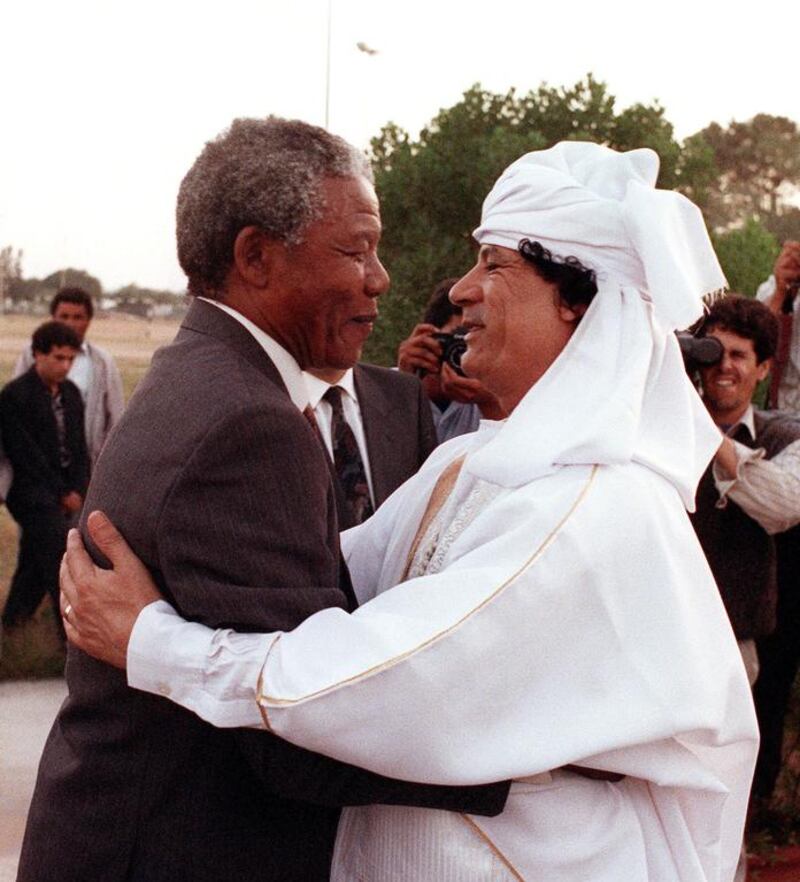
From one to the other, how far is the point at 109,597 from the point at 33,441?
521 cm

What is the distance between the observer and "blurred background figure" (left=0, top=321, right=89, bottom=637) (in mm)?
7199

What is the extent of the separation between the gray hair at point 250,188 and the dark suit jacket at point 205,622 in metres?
0.15

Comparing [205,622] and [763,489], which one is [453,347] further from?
[205,622]

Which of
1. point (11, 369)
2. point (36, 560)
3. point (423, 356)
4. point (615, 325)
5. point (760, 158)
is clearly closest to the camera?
point (615, 325)

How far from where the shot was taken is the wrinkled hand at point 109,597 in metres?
2.18

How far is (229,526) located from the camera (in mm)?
2098

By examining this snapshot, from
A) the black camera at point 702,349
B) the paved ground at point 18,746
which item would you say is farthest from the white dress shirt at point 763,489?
the paved ground at point 18,746

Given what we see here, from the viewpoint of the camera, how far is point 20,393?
23.7 ft

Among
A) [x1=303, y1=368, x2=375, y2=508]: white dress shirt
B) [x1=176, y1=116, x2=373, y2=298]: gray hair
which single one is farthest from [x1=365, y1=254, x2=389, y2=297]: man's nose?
[x1=303, y1=368, x2=375, y2=508]: white dress shirt

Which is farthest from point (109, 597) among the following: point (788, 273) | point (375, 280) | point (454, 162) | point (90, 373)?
point (454, 162)

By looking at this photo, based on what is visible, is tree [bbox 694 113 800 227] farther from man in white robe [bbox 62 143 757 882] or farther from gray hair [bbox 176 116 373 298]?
gray hair [bbox 176 116 373 298]

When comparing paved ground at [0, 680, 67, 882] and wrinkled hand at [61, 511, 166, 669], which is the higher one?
wrinkled hand at [61, 511, 166, 669]

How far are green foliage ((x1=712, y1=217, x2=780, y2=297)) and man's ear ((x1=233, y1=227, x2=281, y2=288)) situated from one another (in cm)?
823

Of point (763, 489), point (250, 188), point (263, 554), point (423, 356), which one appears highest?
point (250, 188)
